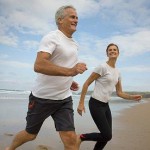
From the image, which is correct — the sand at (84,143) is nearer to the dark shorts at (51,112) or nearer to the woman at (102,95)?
the woman at (102,95)

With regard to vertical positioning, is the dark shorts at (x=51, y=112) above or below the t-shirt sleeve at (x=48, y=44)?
below

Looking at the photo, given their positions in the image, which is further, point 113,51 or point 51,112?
point 113,51

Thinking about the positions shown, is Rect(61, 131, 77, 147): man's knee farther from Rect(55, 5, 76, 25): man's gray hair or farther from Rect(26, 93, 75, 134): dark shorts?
Rect(55, 5, 76, 25): man's gray hair

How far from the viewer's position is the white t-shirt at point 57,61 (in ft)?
12.2

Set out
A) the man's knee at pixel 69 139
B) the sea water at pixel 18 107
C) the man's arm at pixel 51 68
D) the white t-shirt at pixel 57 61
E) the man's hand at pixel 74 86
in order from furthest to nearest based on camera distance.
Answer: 1. the sea water at pixel 18 107
2. the man's hand at pixel 74 86
3. the man's knee at pixel 69 139
4. the white t-shirt at pixel 57 61
5. the man's arm at pixel 51 68

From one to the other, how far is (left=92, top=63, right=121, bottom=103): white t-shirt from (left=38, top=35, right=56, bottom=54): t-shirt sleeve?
144 cm

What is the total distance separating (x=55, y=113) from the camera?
13.5ft

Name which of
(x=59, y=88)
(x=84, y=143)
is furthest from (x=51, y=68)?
(x=84, y=143)

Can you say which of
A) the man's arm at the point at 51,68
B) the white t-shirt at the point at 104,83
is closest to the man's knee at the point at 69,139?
the man's arm at the point at 51,68

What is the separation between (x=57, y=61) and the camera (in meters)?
3.81

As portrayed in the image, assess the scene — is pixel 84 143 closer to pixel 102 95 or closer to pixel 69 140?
pixel 102 95

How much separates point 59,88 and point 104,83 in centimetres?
120

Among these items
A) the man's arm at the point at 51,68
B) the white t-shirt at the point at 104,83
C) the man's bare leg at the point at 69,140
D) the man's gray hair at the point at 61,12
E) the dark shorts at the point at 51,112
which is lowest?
the man's bare leg at the point at 69,140

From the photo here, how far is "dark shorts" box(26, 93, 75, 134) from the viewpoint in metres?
4.00
